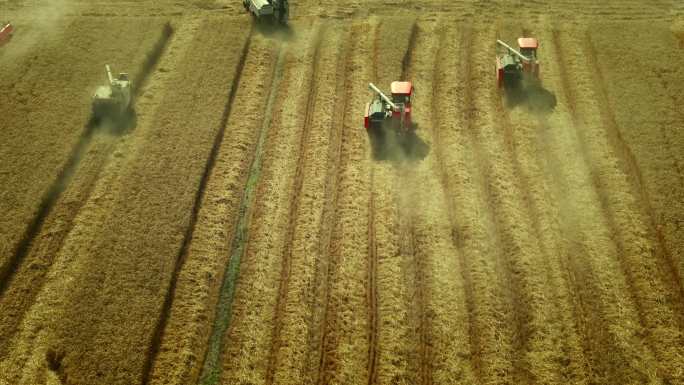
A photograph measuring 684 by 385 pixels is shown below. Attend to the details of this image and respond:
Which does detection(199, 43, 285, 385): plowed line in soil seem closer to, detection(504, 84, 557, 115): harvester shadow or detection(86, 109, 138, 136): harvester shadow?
detection(86, 109, 138, 136): harvester shadow

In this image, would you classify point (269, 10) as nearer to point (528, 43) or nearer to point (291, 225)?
point (528, 43)

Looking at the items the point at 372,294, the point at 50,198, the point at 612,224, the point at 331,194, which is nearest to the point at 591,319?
the point at 612,224

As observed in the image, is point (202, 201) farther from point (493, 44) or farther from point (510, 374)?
point (493, 44)

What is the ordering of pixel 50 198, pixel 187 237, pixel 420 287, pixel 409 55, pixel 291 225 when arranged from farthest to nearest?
pixel 409 55 < pixel 50 198 < pixel 291 225 < pixel 187 237 < pixel 420 287

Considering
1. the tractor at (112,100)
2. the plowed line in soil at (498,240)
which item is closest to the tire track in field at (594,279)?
the plowed line in soil at (498,240)

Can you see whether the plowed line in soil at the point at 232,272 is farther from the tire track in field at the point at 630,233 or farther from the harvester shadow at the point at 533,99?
the tire track in field at the point at 630,233

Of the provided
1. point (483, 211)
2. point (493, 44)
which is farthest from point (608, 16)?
point (483, 211)
